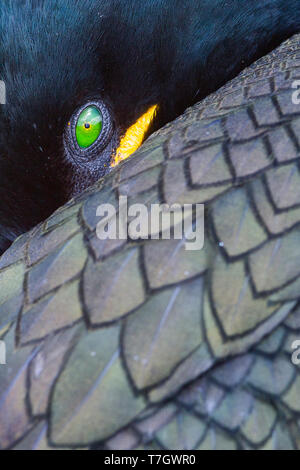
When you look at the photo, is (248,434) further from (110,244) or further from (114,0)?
(114,0)

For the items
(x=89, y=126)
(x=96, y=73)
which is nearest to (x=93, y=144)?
(x=89, y=126)

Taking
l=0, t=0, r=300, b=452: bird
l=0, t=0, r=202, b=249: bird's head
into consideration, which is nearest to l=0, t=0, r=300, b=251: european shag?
l=0, t=0, r=202, b=249: bird's head

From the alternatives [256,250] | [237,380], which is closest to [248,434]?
[237,380]

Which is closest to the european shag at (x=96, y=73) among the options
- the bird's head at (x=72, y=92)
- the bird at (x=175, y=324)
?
the bird's head at (x=72, y=92)

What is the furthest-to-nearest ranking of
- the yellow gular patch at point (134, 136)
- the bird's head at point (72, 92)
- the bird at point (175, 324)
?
the yellow gular patch at point (134, 136)
the bird's head at point (72, 92)
the bird at point (175, 324)

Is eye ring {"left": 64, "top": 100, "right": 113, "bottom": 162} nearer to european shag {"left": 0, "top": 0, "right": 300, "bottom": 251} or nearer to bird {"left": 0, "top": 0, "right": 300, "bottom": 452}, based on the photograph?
european shag {"left": 0, "top": 0, "right": 300, "bottom": 251}

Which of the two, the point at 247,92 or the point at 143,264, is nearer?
the point at 143,264

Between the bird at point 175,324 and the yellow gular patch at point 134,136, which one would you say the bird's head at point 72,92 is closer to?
the yellow gular patch at point 134,136
